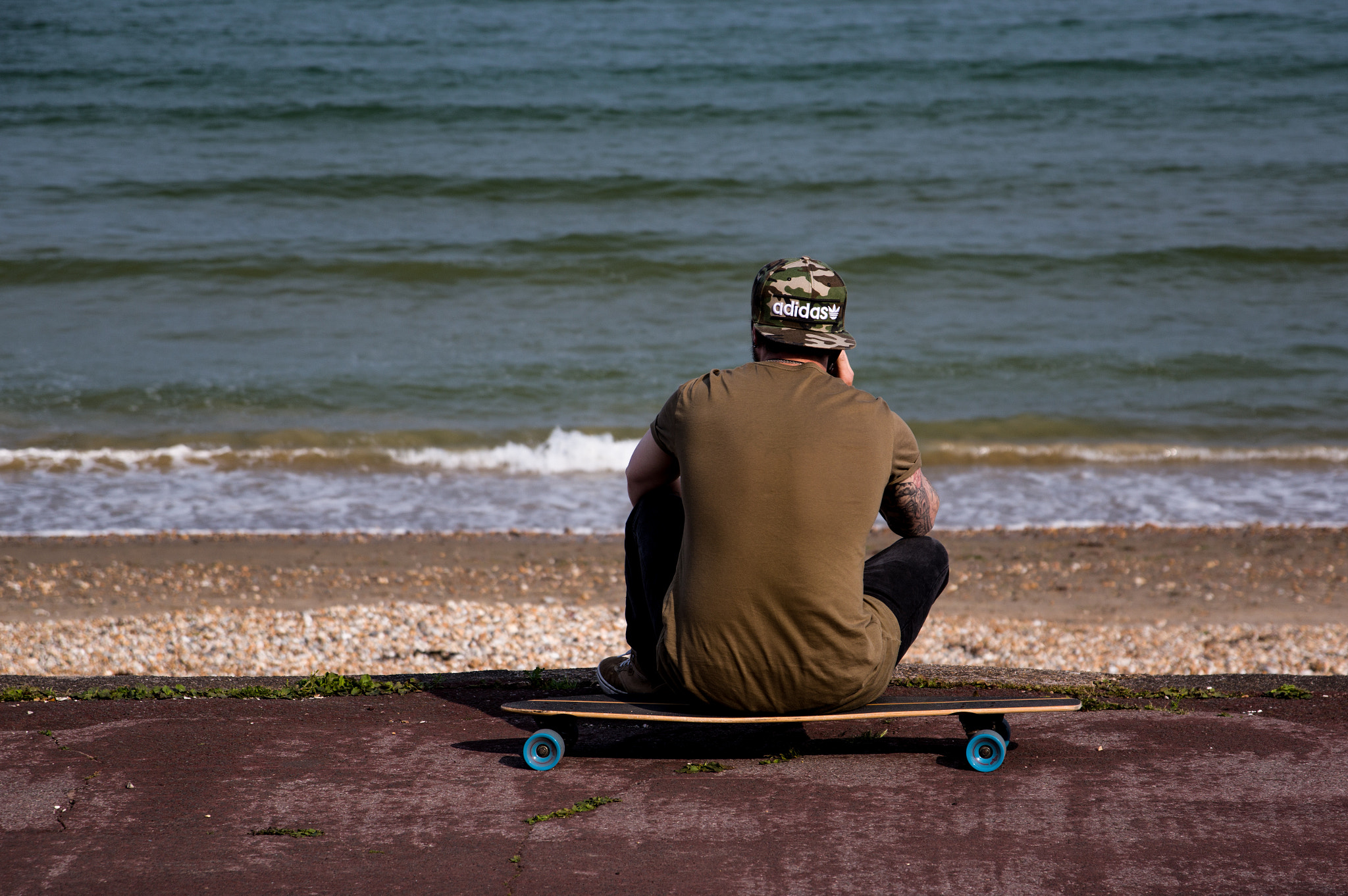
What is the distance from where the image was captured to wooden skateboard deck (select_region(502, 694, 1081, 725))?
3.08 metres

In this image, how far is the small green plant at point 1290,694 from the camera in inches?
156

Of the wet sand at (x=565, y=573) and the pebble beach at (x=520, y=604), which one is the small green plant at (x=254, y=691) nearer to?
the pebble beach at (x=520, y=604)

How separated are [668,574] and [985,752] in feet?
3.46

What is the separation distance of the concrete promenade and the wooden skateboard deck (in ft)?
0.68

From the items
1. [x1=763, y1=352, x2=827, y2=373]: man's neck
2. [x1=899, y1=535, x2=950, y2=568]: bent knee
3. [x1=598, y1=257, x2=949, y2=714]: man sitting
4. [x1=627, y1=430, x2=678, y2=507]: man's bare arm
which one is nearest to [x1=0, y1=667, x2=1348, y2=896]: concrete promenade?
[x1=598, y1=257, x2=949, y2=714]: man sitting

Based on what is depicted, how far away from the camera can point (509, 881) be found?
2725mm

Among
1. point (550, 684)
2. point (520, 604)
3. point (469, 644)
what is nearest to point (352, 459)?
point (520, 604)

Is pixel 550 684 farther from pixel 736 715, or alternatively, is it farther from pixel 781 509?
pixel 781 509

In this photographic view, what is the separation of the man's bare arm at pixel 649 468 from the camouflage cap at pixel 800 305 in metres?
0.43

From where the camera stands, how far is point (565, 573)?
7.26 m

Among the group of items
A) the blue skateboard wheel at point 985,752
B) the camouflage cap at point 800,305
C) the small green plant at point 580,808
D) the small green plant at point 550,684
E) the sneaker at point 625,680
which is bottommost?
the small green plant at point 550,684

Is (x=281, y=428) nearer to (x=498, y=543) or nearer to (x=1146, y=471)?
(x=498, y=543)

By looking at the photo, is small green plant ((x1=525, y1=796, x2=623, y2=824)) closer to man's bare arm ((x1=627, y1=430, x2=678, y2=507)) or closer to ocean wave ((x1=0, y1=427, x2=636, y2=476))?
man's bare arm ((x1=627, y1=430, x2=678, y2=507))

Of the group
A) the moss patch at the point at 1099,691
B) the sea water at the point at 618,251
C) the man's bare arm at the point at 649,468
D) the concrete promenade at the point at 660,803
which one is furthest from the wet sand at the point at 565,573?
the man's bare arm at the point at 649,468
